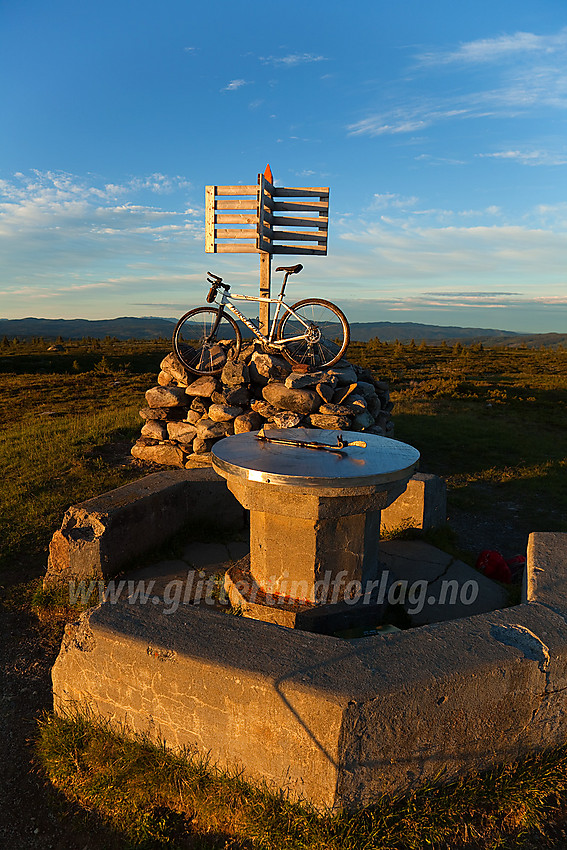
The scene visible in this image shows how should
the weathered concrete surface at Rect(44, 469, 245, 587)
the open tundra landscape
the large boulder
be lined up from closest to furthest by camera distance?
the open tundra landscape
the weathered concrete surface at Rect(44, 469, 245, 587)
the large boulder

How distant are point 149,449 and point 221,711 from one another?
654 centimetres

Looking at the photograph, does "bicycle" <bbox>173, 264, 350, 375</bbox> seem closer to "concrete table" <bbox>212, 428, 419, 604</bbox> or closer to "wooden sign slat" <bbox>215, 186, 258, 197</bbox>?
"wooden sign slat" <bbox>215, 186, 258, 197</bbox>

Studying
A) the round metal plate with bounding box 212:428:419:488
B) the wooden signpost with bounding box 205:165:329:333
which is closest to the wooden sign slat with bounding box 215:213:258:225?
the wooden signpost with bounding box 205:165:329:333

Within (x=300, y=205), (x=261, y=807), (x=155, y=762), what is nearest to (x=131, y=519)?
(x=155, y=762)

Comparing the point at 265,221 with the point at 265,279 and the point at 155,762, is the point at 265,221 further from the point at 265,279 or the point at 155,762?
the point at 155,762

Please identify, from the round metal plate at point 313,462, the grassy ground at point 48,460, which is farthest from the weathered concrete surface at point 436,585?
the grassy ground at point 48,460

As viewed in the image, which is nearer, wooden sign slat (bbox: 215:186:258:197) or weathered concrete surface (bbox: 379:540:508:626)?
weathered concrete surface (bbox: 379:540:508:626)

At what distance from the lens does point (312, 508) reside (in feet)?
12.0

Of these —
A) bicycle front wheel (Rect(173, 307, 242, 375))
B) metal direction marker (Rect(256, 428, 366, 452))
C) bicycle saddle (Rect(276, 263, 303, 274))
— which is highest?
bicycle saddle (Rect(276, 263, 303, 274))

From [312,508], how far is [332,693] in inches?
58.0

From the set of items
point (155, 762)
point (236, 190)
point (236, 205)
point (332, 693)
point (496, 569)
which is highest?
point (236, 190)

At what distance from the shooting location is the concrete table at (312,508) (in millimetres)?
3637

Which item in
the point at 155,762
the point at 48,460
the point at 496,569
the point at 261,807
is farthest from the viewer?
the point at 48,460

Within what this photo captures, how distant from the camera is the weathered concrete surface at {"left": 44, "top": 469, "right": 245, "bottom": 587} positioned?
4.69m
